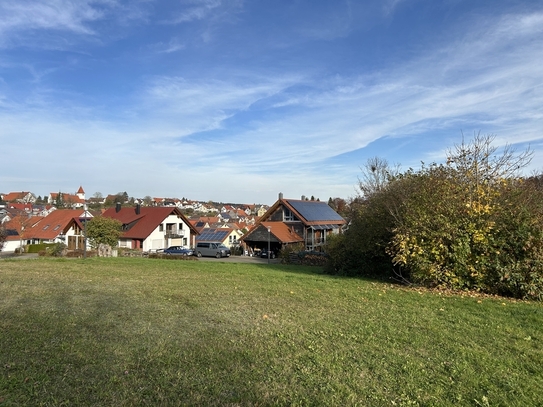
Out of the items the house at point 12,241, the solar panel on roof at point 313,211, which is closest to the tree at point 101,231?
the solar panel on roof at point 313,211

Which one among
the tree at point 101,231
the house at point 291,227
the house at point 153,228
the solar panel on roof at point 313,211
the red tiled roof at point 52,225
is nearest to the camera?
the tree at point 101,231

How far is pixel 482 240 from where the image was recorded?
10.0 metres

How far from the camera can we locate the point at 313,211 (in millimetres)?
48000

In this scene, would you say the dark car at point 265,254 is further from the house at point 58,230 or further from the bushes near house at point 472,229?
the bushes near house at point 472,229

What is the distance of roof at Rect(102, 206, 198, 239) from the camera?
49.6 m

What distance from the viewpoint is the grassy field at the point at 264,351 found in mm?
3646

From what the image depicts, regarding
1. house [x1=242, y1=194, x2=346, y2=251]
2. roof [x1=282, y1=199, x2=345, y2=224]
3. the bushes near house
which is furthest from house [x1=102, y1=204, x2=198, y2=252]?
the bushes near house

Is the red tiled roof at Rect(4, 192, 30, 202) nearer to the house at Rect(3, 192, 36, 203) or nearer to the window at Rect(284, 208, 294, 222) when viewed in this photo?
the house at Rect(3, 192, 36, 203)

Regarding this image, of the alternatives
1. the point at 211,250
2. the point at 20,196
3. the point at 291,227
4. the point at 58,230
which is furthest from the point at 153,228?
the point at 20,196

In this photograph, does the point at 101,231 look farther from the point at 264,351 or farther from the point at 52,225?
the point at 264,351

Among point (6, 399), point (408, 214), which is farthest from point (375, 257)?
point (6, 399)

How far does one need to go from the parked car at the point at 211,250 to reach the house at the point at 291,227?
4113 mm

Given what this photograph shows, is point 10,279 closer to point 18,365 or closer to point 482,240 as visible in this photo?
point 18,365

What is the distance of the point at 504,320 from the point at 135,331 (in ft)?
20.4
